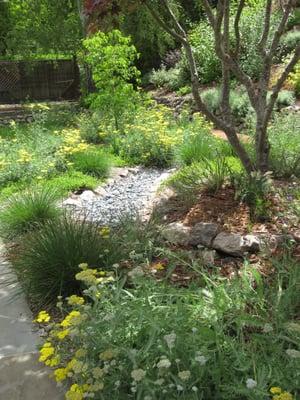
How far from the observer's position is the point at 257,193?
4336 millimetres

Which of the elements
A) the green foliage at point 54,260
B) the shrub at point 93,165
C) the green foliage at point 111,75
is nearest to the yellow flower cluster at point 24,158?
the shrub at point 93,165

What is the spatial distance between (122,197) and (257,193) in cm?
221

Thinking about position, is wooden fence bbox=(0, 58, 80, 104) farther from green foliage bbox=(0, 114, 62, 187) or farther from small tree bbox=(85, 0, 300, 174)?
small tree bbox=(85, 0, 300, 174)

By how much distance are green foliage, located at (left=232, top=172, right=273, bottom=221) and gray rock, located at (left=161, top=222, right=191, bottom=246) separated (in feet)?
2.04

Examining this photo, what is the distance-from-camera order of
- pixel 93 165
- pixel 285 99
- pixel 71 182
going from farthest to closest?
pixel 285 99
pixel 93 165
pixel 71 182

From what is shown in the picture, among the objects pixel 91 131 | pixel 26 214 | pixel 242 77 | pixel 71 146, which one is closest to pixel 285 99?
pixel 91 131

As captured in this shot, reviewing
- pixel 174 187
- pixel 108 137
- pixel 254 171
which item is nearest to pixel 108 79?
pixel 108 137

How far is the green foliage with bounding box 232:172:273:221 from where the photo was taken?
4.20m

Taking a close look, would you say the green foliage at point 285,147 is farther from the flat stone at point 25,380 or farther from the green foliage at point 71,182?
the flat stone at point 25,380

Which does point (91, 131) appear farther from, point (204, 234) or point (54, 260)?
point (54, 260)

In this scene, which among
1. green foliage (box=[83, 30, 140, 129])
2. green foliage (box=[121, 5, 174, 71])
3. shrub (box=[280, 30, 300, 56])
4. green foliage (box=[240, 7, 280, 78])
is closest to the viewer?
green foliage (box=[83, 30, 140, 129])

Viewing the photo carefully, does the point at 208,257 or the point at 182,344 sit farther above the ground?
the point at 182,344

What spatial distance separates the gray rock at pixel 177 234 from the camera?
405 cm

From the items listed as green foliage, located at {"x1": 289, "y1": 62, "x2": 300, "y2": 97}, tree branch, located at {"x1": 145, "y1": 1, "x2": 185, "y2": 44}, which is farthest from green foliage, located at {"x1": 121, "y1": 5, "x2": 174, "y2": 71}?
tree branch, located at {"x1": 145, "y1": 1, "x2": 185, "y2": 44}
